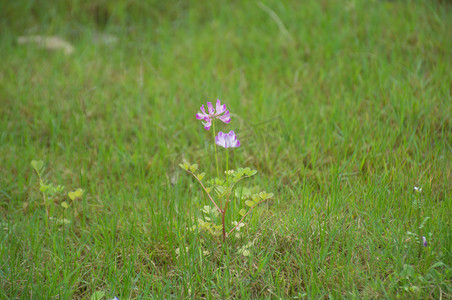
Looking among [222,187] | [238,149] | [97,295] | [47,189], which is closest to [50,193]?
[47,189]

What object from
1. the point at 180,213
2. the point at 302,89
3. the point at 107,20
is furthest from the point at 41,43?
the point at 180,213

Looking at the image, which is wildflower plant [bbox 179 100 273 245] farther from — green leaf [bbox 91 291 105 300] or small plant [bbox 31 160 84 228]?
small plant [bbox 31 160 84 228]

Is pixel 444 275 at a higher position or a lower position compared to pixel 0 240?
lower

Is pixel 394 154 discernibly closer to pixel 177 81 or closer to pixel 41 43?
pixel 177 81

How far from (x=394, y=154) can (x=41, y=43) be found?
3.58 metres

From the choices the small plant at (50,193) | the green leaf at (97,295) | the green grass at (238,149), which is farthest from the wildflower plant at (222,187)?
the small plant at (50,193)

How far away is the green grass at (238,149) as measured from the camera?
1837mm

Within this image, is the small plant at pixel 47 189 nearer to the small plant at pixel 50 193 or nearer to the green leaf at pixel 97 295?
the small plant at pixel 50 193

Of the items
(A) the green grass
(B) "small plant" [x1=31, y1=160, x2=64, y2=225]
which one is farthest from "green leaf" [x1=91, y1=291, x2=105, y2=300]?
(B) "small plant" [x1=31, y1=160, x2=64, y2=225]

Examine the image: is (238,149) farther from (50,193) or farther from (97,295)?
(97,295)

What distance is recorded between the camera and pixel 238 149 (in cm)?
284

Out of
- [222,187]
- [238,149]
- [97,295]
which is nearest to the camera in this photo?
[97,295]

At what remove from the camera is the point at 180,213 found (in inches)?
85.5

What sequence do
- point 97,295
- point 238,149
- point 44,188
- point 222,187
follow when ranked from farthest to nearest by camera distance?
1. point 238,149
2. point 44,188
3. point 222,187
4. point 97,295
